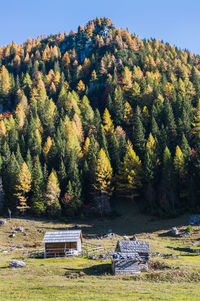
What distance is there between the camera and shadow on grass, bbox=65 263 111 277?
27797mm

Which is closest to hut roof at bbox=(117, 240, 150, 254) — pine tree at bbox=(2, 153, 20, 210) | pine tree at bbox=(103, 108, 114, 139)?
pine tree at bbox=(2, 153, 20, 210)

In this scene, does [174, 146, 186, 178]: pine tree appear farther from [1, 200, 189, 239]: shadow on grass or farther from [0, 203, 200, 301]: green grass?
[0, 203, 200, 301]: green grass

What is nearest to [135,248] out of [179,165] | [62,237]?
[62,237]

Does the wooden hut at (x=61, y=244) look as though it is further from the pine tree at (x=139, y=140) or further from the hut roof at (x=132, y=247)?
the pine tree at (x=139, y=140)

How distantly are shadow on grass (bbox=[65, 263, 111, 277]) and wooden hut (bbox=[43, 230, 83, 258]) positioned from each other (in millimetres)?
8897

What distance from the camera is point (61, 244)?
4072 cm

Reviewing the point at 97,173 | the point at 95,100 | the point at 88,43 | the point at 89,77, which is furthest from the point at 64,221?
the point at 88,43

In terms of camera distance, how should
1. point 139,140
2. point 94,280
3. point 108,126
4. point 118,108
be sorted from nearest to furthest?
point 94,280, point 139,140, point 108,126, point 118,108

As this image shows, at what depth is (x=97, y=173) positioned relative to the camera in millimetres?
73875

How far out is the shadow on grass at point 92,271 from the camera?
27797 millimetres

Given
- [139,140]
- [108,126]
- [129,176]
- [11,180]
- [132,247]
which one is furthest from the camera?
[108,126]

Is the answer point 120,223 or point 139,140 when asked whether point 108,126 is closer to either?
point 139,140

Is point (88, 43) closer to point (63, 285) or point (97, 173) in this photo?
point (97, 173)

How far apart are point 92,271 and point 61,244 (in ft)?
41.4
